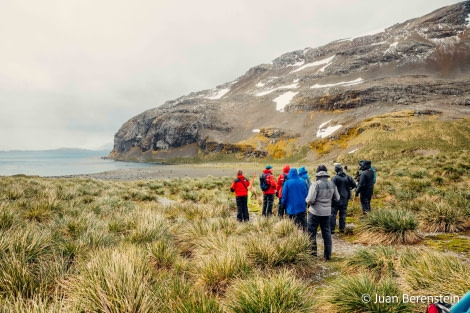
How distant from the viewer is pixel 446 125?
58656 mm

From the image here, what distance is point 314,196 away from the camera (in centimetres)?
627

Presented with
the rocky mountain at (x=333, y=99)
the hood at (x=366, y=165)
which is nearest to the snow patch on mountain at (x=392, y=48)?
the rocky mountain at (x=333, y=99)

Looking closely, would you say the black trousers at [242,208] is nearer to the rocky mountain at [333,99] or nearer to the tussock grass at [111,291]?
the tussock grass at [111,291]

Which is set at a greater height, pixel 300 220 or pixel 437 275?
pixel 437 275

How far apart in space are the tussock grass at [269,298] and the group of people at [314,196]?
9.51 ft

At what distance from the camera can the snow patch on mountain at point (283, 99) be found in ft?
424

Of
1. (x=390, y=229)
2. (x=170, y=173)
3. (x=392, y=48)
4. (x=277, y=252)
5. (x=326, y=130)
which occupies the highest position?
(x=392, y=48)

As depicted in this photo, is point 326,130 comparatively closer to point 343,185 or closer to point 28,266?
point 343,185

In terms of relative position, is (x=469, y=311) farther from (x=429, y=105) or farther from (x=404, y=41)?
(x=404, y=41)

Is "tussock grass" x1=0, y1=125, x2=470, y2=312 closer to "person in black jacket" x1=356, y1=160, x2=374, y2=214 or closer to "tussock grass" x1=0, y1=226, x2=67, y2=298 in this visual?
"tussock grass" x1=0, y1=226, x2=67, y2=298

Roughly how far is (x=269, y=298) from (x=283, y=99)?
5518 inches

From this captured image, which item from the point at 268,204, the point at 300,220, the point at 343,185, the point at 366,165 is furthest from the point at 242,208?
the point at 366,165

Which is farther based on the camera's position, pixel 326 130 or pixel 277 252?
pixel 326 130

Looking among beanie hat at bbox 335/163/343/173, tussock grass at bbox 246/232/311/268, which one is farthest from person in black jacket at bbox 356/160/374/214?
tussock grass at bbox 246/232/311/268
